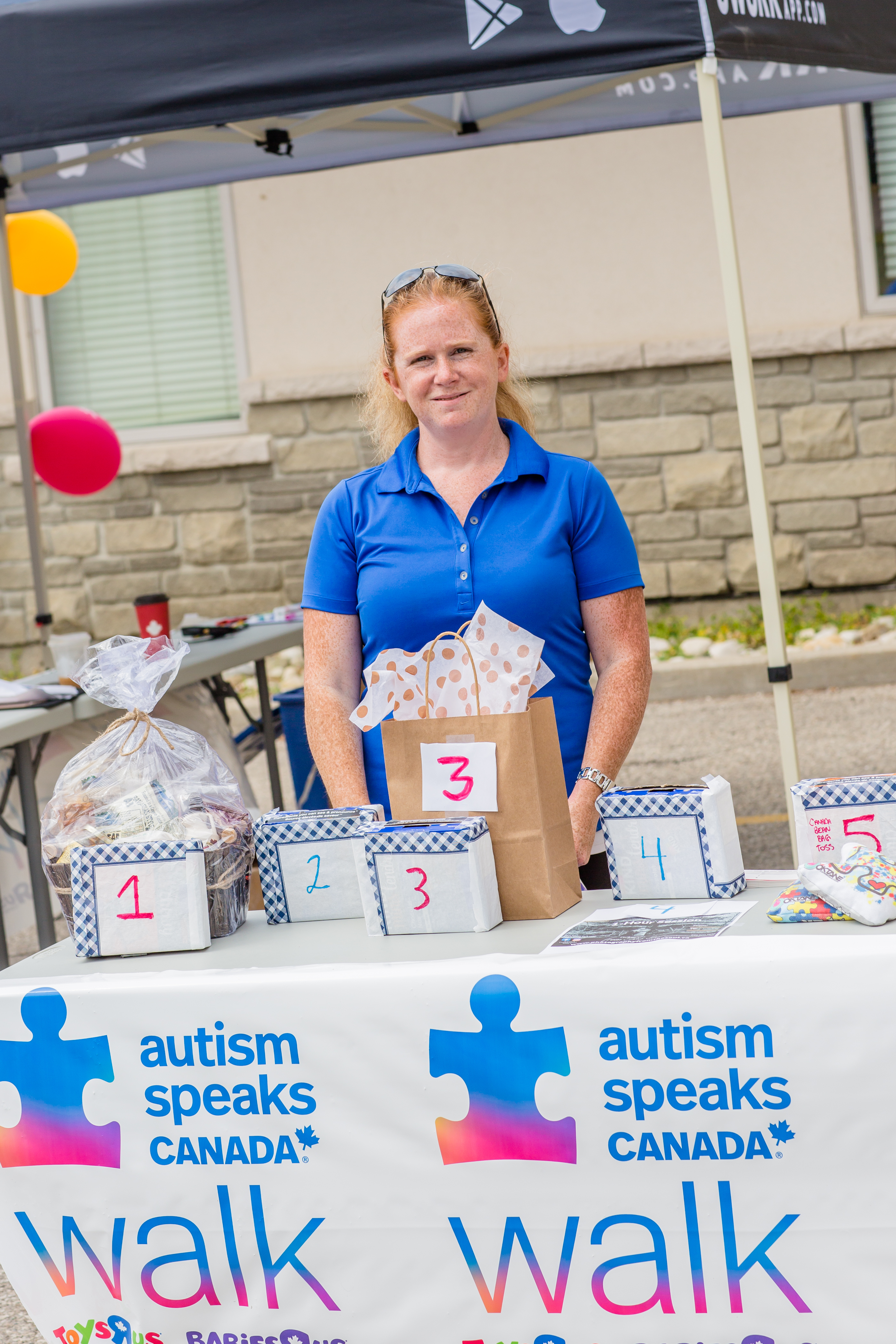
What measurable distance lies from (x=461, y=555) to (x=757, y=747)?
442cm

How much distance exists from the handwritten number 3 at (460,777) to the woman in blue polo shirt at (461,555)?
0.45 m

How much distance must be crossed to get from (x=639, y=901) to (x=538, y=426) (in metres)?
6.97

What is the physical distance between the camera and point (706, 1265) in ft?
5.55

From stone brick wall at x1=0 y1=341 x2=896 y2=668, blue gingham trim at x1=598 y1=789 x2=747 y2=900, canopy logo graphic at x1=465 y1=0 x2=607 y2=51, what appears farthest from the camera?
stone brick wall at x1=0 y1=341 x2=896 y2=668

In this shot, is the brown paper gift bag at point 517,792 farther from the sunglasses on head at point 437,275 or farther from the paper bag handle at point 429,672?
the sunglasses on head at point 437,275

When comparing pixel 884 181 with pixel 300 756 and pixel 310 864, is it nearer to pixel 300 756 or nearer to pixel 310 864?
pixel 300 756

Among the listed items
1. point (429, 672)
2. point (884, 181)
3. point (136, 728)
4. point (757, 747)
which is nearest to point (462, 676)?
point (429, 672)

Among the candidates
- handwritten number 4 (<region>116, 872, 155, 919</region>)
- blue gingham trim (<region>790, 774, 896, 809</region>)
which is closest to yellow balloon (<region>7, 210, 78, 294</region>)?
handwritten number 4 (<region>116, 872, 155, 919</region>)

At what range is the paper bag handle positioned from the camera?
6.46 ft

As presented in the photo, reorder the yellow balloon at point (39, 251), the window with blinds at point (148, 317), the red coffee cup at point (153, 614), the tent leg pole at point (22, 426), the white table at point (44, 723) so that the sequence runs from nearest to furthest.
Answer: the white table at point (44, 723) → the red coffee cup at point (153, 614) → the tent leg pole at point (22, 426) → the yellow balloon at point (39, 251) → the window with blinds at point (148, 317)

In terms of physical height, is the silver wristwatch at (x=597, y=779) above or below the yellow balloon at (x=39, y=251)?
below

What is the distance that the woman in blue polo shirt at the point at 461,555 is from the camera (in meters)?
2.40

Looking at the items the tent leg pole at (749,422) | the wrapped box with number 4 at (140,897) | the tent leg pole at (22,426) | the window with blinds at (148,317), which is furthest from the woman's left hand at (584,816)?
the window with blinds at (148,317)

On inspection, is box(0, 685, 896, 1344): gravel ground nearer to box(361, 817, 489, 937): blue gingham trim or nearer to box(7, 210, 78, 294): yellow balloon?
box(7, 210, 78, 294): yellow balloon
